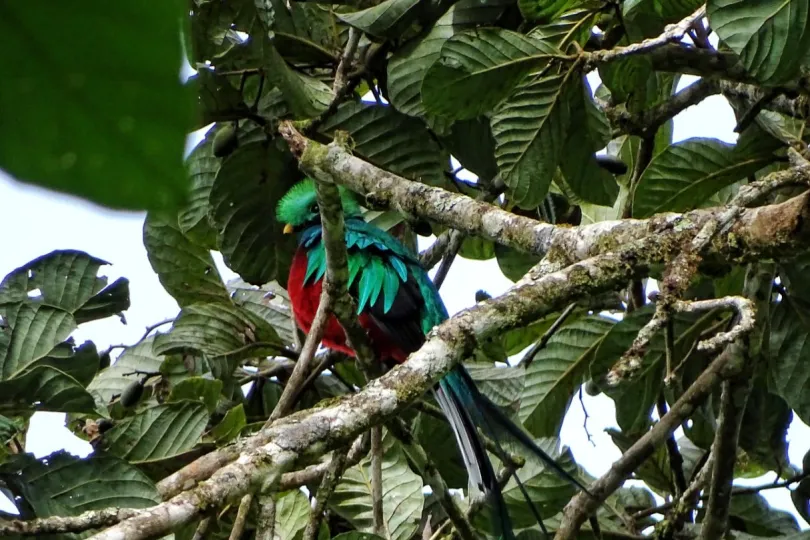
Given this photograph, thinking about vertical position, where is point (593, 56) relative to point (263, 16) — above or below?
below

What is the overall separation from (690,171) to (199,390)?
159 cm

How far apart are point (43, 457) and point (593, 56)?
174cm

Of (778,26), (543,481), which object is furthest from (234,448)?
(778,26)

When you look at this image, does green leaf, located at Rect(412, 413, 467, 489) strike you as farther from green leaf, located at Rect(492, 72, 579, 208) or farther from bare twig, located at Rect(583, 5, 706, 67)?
bare twig, located at Rect(583, 5, 706, 67)

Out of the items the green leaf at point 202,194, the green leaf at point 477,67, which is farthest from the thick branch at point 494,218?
the green leaf at point 202,194

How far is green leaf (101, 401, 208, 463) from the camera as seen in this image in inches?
104

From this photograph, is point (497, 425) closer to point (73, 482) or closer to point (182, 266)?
point (73, 482)

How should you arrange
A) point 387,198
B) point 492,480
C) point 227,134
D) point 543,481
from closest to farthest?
point 387,198 → point 492,480 → point 543,481 → point 227,134

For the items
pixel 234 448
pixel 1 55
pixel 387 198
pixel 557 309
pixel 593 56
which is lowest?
pixel 1 55

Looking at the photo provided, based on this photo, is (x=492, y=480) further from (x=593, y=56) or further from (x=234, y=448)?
(x=593, y=56)

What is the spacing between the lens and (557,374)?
3.14m

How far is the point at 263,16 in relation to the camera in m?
2.75

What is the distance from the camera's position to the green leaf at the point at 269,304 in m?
3.90

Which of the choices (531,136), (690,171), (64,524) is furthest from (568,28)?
(64,524)
